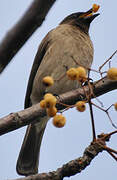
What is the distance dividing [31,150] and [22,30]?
13.0 feet

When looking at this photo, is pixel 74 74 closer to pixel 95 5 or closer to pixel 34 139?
pixel 95 5

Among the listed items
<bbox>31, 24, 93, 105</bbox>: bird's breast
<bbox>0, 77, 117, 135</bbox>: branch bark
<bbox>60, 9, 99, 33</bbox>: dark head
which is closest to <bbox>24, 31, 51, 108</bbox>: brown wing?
<bbox>31, 24, 93, 105</bbox>: bird's breast

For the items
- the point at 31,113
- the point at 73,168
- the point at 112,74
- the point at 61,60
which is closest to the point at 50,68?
the point at 61,60

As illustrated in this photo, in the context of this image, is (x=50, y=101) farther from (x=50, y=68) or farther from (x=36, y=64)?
(x=36, y=64)

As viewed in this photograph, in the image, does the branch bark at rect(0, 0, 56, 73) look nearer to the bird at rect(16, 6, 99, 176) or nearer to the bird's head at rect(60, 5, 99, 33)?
the bird at rect(16, 6, 99, 176)

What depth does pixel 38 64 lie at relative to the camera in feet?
17.4

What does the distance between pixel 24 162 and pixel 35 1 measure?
3688 mm

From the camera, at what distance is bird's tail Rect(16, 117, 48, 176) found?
4.86 meters

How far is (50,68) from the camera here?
4.86 metres

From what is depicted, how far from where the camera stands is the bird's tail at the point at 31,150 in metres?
4.86

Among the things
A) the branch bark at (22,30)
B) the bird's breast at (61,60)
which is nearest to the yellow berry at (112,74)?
the branch bark at (22,30)

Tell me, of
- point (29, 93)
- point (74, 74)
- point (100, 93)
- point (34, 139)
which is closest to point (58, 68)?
point (29, 93)

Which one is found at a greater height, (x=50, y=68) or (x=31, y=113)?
(x=31, y=113)

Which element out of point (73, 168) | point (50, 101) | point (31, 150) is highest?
point (50, 101)
